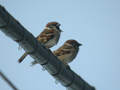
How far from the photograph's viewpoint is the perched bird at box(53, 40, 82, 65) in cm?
583

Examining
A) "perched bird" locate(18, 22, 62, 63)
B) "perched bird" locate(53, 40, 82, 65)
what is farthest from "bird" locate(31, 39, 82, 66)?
"perched bird" locate(18, 22, 62, 63)

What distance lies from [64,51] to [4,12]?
394cm

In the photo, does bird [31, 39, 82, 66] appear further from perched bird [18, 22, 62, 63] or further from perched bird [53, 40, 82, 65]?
perched bird [18, 22, 62, 63]

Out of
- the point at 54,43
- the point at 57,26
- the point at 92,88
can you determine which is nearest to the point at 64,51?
the point at 54,43

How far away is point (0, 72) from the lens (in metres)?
1.93

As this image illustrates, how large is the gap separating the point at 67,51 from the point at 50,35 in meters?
0.69

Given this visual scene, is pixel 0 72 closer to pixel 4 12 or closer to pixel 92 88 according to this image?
pixel 4 12

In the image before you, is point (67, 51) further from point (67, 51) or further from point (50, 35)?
point (50, 35)

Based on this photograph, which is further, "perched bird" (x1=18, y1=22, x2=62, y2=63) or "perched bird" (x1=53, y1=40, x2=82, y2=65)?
"perched bird" (x1=18, y1=22, x2=62, y2=63)

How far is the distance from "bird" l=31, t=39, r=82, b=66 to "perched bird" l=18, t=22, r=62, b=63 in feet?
1.04

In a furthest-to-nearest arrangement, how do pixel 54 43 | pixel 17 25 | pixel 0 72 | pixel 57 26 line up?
pixel 57 26
pixel 54 43
pixel 17 25
pixel 0 72

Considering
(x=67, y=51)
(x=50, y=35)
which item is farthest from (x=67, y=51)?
(x=50, y=35)

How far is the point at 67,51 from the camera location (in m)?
6.09

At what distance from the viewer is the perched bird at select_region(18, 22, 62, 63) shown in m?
6.25
